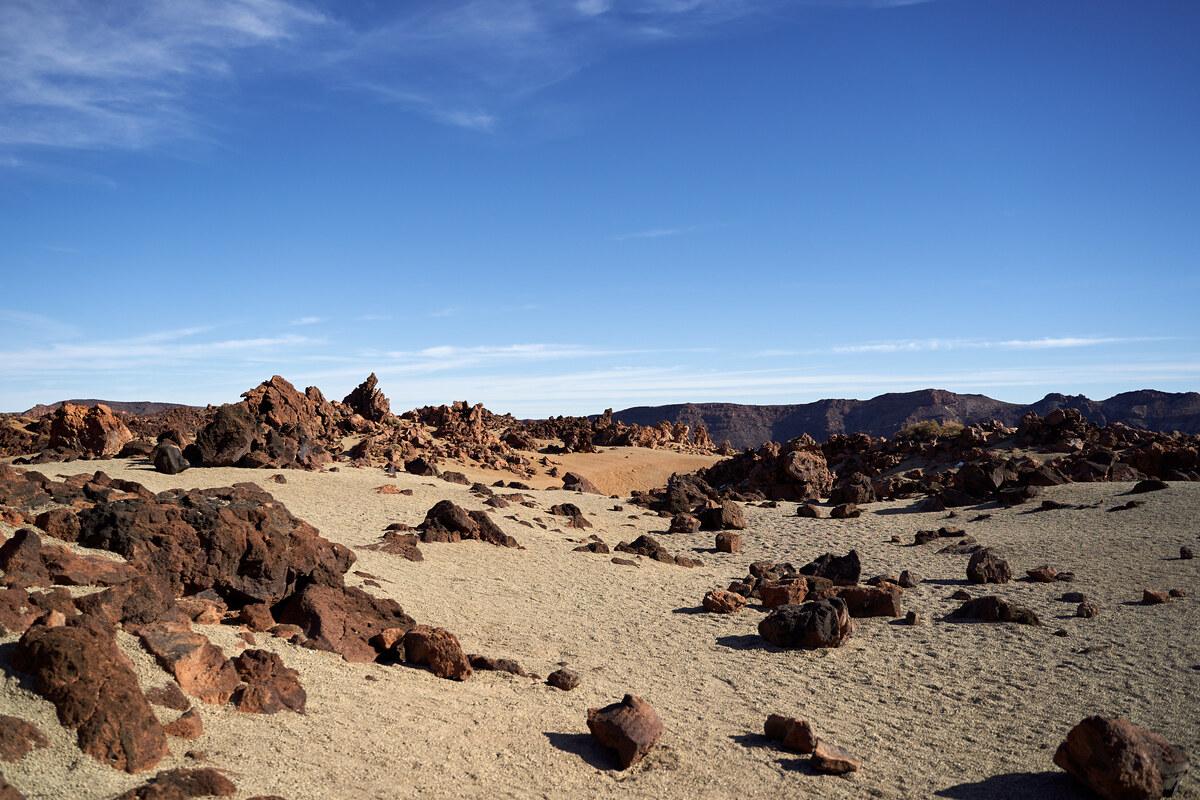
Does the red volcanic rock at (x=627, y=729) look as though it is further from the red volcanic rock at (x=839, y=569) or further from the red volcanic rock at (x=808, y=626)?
the red volcanic rock at (x=839, y=569)

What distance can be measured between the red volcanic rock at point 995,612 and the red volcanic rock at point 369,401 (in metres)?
28.3

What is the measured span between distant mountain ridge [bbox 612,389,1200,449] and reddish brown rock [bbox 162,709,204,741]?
86.0 m

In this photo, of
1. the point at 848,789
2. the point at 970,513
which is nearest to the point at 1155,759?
the point at 848,789

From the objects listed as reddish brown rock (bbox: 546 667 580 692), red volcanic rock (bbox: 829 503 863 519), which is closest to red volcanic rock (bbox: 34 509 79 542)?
reddish brown rock (bbox: 546 667 580 692)

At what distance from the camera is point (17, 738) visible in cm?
429

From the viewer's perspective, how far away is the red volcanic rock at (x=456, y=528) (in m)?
14.3

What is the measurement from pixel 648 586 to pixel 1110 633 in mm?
6636

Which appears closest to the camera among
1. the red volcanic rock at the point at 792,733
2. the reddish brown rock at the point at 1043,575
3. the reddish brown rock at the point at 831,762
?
the reddish brown rock at the point at 831,762

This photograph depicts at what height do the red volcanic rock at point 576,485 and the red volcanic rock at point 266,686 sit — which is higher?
the red volcanic rock at point 266,686

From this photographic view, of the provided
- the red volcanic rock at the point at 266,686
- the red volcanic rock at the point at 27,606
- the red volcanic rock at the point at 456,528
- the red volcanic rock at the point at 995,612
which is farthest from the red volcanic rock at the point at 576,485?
the red volcanic rock at the point at 27,606

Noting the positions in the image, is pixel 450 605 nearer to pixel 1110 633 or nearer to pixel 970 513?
pixel 1110 633

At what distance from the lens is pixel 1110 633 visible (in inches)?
400

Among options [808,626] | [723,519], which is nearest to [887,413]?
[723,519]

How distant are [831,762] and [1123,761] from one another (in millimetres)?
2001
